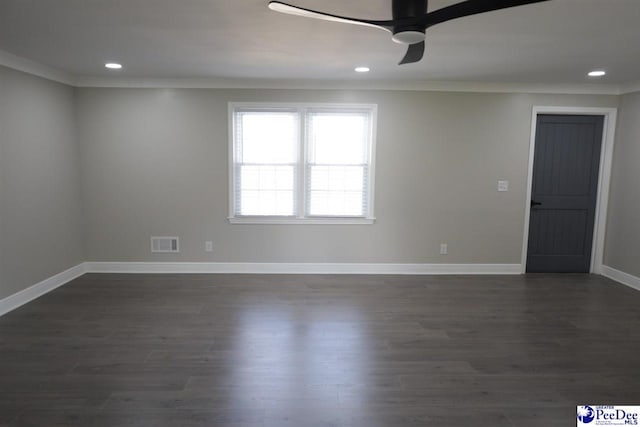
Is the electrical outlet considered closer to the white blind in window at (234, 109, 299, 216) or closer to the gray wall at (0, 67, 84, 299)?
the white blind in window at (234, 109, 299, 216)

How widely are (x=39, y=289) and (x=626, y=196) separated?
6.84m

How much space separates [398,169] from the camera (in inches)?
202

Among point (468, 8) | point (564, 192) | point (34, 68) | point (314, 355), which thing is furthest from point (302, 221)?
point (468, 8)

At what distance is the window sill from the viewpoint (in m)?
5.15

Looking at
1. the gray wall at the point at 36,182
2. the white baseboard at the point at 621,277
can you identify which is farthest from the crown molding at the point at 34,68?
the white baseboard at the point at 621,277

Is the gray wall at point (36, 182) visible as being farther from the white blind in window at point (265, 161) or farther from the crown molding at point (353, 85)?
the white blind in window at point (265, 161)

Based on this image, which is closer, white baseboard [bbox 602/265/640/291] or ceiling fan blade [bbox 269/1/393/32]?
ceiling fan blade [bbox 269/1/393/32]

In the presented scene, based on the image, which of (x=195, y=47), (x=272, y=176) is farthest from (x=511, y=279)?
(x=195, y=47)

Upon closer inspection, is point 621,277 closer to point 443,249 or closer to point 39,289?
point 443,249

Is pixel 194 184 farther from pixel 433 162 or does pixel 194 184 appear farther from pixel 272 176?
pixel 433 162

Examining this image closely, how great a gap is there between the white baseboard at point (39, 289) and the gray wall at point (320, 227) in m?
0.32

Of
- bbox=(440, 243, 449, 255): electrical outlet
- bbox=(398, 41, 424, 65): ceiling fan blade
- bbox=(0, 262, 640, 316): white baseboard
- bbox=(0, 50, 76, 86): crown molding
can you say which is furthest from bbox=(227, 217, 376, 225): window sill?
bbox=(398, 41, 424, 65): ceiling fan blade

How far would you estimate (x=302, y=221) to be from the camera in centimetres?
518

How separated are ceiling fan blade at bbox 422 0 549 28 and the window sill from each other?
3317 mm
